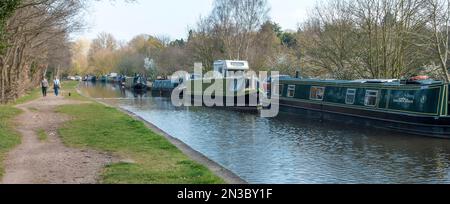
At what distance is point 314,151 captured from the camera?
14.3 m

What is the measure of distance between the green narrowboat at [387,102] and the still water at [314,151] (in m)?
0.61

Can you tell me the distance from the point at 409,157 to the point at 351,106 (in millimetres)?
7531

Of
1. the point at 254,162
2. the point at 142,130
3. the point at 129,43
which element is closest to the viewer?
the point at 254,162

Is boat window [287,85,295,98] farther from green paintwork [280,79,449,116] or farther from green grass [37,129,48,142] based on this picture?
green grass [37,129,48,142]

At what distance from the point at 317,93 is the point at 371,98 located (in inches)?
162

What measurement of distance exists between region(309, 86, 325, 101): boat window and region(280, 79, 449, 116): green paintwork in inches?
5.6

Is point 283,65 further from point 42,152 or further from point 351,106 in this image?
point 42,152

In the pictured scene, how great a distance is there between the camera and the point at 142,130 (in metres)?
15.9

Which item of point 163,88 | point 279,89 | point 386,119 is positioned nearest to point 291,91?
point 279,89

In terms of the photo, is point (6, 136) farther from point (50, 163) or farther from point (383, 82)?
point (383, 82)

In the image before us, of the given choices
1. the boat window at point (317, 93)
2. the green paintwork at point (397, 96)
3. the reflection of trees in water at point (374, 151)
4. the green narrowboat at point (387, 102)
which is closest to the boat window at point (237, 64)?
the green narrowboat at point (387, 102)

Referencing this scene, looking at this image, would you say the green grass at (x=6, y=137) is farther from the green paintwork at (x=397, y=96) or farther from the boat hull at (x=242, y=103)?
the boat hull at (x=242, y=103)

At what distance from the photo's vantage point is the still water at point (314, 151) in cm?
1116
